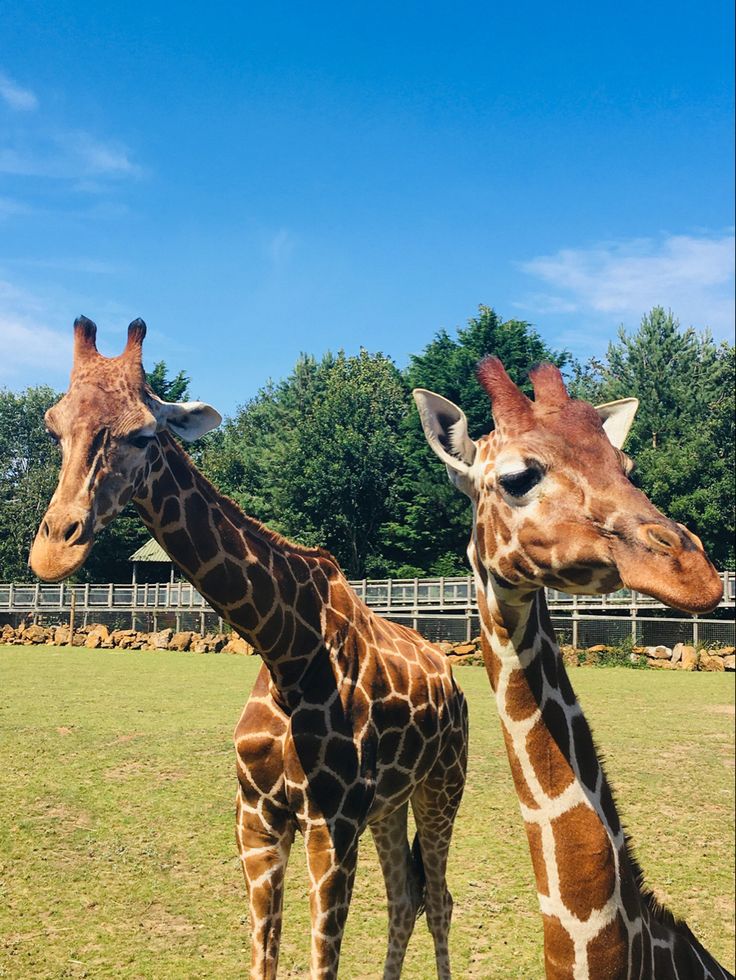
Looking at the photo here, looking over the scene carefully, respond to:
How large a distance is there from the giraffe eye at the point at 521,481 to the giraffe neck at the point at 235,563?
Result: 1.81 meters

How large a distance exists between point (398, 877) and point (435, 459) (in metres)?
21.1

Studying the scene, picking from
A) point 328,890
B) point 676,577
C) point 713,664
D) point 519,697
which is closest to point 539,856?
point 519,697

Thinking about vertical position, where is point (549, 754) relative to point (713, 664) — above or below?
above

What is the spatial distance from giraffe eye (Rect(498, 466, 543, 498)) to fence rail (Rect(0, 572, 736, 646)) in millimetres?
15939

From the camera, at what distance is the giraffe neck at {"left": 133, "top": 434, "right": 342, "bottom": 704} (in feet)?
13.7

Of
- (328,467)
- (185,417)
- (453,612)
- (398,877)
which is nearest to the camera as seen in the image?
(185,417)

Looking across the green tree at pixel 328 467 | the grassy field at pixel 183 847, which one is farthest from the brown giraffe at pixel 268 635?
the green tree at pixel 328 467

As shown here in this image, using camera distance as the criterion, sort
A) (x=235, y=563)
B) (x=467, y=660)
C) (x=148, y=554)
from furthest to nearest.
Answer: (x=467, y=660)
(x=148, y=554)
(x=235, y=563)

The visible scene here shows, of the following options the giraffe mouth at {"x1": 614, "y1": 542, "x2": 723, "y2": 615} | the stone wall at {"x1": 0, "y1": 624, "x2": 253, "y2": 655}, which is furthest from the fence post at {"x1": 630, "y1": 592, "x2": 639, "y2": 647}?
the giraffe mouth at {"x1": 614, "y1": 542, "x2": 723, "y2": 615}

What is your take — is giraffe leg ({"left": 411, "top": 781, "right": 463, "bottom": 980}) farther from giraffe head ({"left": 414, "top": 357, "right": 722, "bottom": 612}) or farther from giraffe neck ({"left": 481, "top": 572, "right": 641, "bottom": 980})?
giraffe head ({"left": 414, "top": 357, "right": 722, "bottom": 612})

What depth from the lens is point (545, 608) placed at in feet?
11.1

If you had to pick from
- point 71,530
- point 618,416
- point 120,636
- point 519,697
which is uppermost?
point 618,416

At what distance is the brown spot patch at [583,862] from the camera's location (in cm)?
305

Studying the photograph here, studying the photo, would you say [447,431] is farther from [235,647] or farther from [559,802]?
[235,647]
